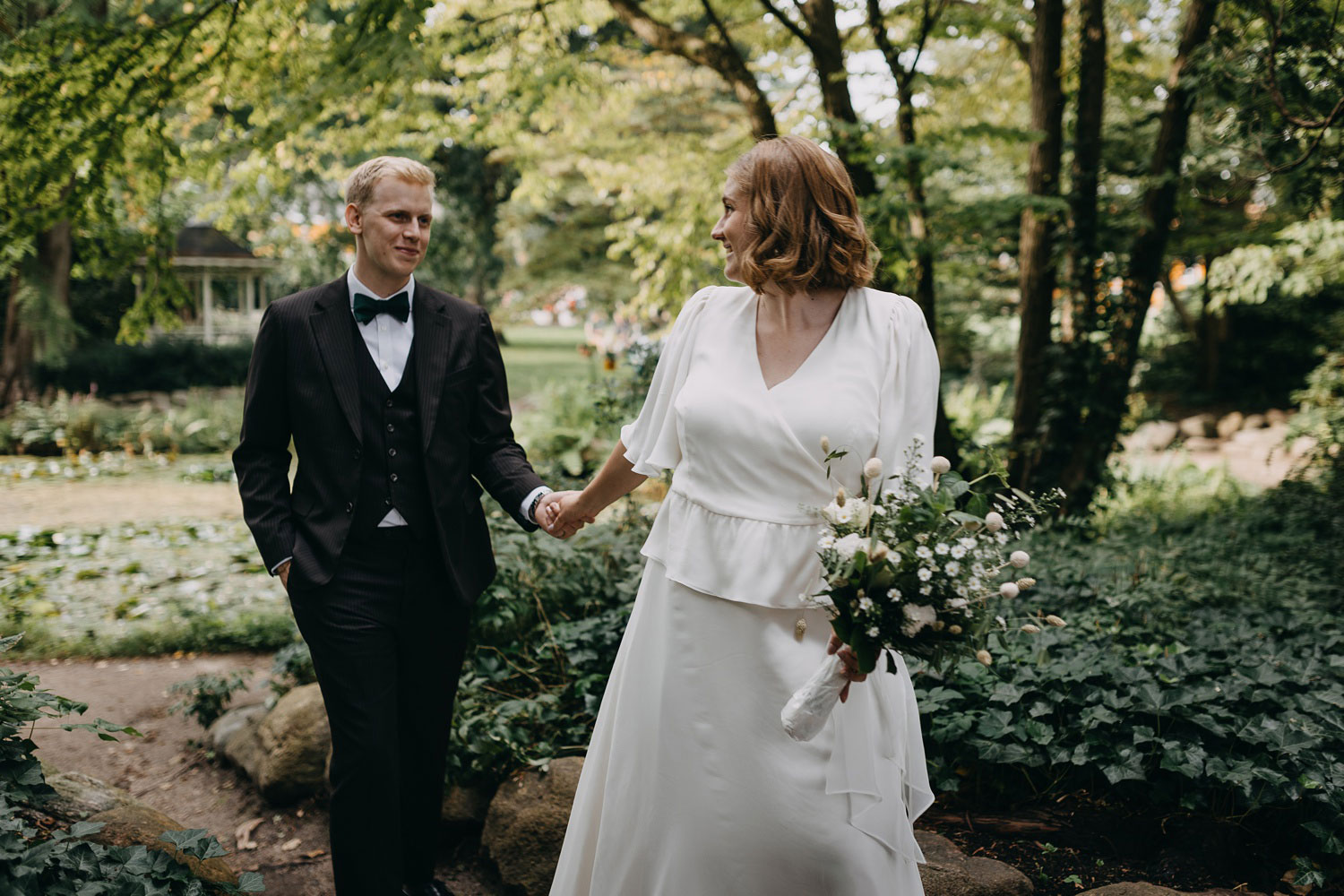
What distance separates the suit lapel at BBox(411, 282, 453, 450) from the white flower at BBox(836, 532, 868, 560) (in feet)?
4.92

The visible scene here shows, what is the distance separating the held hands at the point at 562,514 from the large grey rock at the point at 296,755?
173 cm

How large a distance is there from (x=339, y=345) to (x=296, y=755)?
214 centimetres

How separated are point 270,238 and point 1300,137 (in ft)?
86.5

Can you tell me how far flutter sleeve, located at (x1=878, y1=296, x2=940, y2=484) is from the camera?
216 centimetres

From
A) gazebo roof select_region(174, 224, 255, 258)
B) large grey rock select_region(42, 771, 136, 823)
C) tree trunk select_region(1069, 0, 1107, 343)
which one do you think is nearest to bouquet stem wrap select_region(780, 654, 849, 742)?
large grey rock select_region(42, 771, 136, 823)

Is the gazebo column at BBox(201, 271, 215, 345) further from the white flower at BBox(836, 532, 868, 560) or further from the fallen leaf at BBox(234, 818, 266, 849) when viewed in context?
the white flower at BBox(836, 532, 868, 560)

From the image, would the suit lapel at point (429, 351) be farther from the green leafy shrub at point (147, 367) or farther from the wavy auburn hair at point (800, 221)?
the green leafy shrub at point (147, 367)

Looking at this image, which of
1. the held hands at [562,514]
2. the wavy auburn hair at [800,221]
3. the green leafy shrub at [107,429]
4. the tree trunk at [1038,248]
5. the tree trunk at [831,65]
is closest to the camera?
the wavy auburn hair at [800,221]

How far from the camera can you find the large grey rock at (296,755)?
13.4ft

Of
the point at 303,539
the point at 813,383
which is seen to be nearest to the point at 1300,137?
the point at 813,383

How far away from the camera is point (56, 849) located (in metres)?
2.36

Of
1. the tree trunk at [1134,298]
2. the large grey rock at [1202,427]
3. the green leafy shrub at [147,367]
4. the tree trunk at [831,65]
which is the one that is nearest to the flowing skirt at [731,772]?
the tree trunk at [831,65]

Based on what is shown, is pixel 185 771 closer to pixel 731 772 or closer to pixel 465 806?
pixel 465 806

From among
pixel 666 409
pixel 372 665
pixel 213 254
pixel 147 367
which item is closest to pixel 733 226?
pixel 666 409
